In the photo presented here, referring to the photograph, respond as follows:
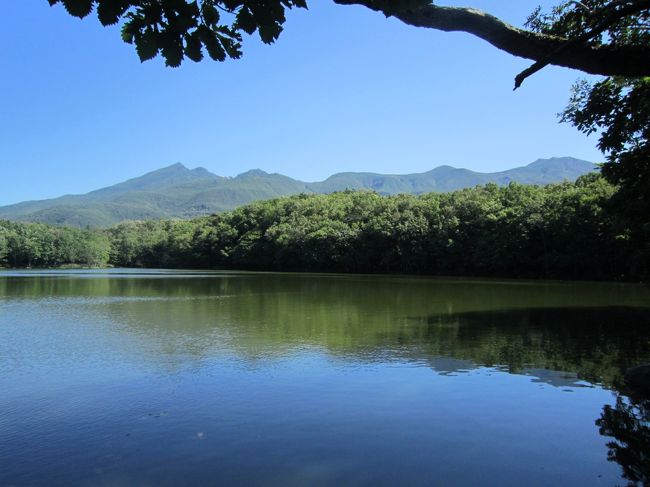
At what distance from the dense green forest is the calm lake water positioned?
890 cm

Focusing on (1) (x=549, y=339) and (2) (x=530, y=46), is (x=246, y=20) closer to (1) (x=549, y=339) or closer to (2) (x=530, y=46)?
(2) (x=530, y=46)

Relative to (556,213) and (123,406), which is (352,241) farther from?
(123,406)

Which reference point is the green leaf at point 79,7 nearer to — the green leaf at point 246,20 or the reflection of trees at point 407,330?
the green leaf at point 246,20

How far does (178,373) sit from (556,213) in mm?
53897

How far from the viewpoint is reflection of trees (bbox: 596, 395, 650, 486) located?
22.6 feet

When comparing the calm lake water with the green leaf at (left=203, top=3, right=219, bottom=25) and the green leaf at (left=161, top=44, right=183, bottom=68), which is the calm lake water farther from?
the green leaf at (left=203, top=3, right=219, bottom=25)

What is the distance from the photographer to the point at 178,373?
42.4ft

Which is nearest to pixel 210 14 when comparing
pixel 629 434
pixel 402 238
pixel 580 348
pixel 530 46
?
pixel 530 46

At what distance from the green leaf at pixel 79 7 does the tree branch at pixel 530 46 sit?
265 cm

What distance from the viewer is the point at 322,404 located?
10.2 metres

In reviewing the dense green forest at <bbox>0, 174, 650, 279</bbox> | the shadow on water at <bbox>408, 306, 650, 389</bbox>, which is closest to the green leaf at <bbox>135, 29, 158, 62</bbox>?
the shadow on water at <bbox>408, 306, 650, 389</bbox>

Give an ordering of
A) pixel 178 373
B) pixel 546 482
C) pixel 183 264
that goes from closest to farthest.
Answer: pixel 546 482 → pixel 178 373 → pixel 183 264

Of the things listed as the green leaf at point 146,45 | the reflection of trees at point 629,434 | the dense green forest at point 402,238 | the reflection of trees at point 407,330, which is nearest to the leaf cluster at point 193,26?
the green leaf at point 146,45

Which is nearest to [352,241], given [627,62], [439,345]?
[439,345]
